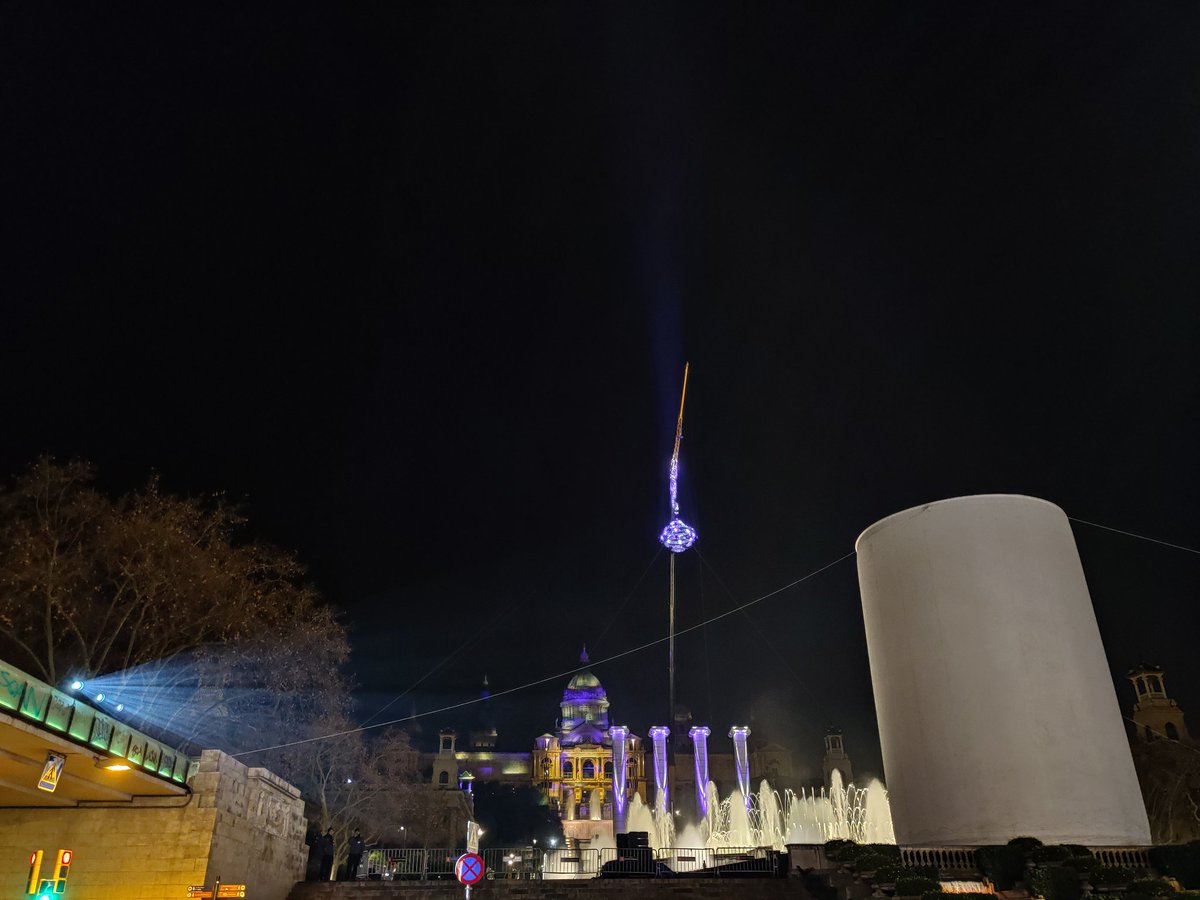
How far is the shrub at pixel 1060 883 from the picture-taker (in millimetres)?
13703

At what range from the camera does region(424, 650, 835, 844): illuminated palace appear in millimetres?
91062

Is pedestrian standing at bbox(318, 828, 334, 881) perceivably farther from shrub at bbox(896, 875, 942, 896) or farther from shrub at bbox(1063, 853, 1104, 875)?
shrub at bbox(1063, 853, 1104, 875)

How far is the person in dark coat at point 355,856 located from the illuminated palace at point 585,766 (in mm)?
44270

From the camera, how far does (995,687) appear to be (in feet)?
62.5

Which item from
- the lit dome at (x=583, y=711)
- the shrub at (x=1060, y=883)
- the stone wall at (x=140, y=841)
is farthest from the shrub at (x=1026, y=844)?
the lit dome at (x=583, y=711)

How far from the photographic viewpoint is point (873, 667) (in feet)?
73.8

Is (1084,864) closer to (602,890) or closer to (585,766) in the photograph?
(602,890)

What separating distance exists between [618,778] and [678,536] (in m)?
71.3

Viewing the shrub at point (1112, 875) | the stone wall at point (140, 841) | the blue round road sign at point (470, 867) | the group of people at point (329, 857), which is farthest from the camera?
the group of people at point (329, 857)

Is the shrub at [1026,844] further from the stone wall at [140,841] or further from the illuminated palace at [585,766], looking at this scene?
the illuminated palace at [585,766]

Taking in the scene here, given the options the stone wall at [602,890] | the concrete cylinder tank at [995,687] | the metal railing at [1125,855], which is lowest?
the stone wall at [602,890]

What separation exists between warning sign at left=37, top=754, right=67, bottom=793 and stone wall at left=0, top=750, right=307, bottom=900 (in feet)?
13.1

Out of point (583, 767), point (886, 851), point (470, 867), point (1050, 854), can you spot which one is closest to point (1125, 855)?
point (1050, 854)

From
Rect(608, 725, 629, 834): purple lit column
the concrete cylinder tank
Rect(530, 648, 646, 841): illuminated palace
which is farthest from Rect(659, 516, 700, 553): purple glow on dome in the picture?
Rect(530, 648, 646, 841): illuminated palace
